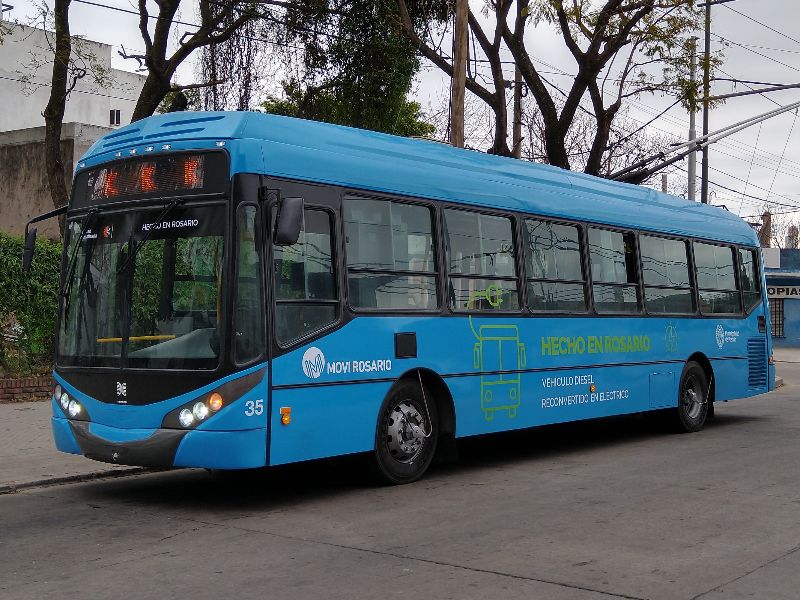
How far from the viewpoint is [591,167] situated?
22.9 m

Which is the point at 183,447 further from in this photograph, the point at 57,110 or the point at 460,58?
the point at 57,110

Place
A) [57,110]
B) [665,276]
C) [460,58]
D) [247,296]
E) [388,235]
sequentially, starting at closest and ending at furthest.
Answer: [247,296] < [388,235] < [665,276] < [460,58] < [57,110]

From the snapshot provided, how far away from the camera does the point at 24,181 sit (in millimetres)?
30094

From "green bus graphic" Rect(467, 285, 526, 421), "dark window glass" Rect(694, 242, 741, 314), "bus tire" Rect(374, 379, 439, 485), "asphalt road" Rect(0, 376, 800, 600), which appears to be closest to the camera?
"asphalt road" Rect(0, 376, 800, 600)

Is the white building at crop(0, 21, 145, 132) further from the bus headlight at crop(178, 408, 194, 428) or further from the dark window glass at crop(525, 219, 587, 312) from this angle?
the bus headlight at crop(178, 408, 194, 428)

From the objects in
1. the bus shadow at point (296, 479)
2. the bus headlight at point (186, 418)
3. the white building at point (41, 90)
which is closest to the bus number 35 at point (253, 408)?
the bus headlight at point (186, 418)

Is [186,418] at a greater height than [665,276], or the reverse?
[665,276]

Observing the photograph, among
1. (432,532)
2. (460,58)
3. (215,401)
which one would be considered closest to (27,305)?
(460,58)

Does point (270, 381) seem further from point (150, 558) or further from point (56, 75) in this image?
point (56, 75)

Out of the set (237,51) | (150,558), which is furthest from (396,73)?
(150,558)

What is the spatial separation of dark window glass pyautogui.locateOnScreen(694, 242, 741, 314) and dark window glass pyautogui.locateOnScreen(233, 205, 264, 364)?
8.56m

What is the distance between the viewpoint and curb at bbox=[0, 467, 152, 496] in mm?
10148

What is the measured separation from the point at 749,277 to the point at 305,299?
1000 centimetres

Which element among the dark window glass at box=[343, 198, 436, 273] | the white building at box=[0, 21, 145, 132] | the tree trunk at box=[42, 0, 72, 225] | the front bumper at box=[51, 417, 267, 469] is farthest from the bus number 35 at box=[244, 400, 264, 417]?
the white building at box=[0, 21, 145, 132]
